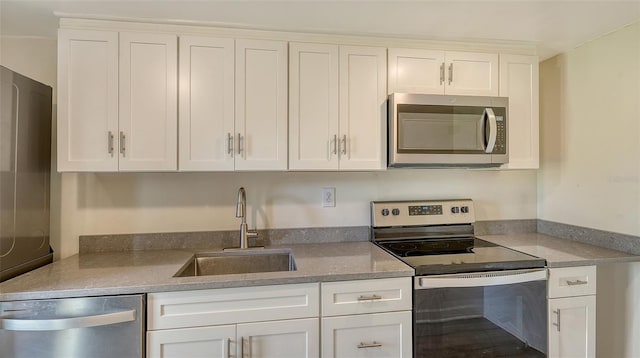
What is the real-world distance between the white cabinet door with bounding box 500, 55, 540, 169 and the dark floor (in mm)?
951

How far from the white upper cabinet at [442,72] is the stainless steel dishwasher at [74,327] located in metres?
1.66

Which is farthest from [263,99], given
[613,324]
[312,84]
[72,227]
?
[613,324]

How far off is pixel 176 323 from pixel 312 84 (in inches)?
51.7

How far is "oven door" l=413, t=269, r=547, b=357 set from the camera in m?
1.52

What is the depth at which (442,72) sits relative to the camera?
1.89 metres

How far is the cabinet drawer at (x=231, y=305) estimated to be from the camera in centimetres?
134

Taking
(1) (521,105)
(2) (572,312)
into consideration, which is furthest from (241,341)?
(1) (521,105)

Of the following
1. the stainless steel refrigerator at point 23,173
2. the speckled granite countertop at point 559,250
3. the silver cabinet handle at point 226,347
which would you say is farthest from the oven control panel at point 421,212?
the stainless steel refrigerator at point 23,173

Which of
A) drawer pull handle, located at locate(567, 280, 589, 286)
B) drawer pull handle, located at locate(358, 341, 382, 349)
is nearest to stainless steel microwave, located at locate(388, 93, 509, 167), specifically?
drawer pull handle, located at locate(567, 280, 589, 286)

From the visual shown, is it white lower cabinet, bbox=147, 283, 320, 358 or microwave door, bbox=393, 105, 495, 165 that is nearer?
white lower cabinet, bbox=147, 283, 320, 358

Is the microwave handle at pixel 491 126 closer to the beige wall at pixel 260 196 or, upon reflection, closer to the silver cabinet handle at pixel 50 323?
the beige wall at pixel 260 196

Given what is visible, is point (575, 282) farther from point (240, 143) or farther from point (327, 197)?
point (240, 143)

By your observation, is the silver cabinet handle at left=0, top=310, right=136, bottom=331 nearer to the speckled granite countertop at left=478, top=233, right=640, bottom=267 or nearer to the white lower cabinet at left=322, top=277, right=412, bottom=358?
the white lower cabinet at left=322, top=277, right=412, bottom=358

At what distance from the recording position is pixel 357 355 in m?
1.47
